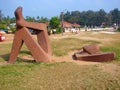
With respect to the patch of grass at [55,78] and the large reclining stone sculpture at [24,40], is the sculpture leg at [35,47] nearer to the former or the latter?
the large reclining stone sculpture at [24,40]

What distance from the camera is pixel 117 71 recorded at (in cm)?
902

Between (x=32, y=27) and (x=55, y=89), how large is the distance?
5.27m

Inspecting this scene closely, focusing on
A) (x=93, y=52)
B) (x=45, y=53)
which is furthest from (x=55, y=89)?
(x=93, y=52)

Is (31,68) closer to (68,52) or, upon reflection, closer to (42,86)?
(42,86)

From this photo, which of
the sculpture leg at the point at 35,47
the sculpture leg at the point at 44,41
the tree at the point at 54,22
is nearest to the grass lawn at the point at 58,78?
the sculpture leg at the point at 35,47

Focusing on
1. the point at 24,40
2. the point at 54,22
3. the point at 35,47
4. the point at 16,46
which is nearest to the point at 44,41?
→ the point at 35,47

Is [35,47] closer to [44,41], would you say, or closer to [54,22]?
[44,41]

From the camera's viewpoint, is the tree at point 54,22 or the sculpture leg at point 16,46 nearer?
the sculpture leg at point 16,46

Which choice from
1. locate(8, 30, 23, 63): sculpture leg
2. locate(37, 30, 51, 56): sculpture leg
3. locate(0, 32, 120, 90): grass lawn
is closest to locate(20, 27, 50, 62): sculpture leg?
locate(8, 30, 23, 63): sculpture leg

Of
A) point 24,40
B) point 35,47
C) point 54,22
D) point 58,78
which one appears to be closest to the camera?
point 58,78

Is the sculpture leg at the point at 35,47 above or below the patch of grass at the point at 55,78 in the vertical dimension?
above

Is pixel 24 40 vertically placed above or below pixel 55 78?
above

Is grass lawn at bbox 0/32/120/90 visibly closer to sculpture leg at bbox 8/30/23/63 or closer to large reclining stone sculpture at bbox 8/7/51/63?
large reclining stone sculpture at bbox 8/7/51/63

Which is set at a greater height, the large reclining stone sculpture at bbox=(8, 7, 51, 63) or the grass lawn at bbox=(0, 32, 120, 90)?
the large reclining stone sculpture at bbox=(8, 7, 51, 63)
